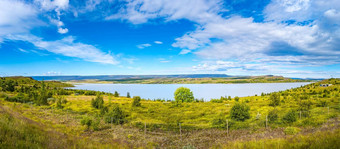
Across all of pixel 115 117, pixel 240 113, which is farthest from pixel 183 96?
pixel 240 113

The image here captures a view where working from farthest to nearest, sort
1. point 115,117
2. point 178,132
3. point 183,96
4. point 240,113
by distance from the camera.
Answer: point 183,96, point 115,117, point 240,113, point 178,132

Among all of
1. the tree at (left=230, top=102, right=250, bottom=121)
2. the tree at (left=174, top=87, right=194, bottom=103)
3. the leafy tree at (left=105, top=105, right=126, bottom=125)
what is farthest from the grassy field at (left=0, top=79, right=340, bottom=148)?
the tree at (left=174, top=87, right=194, bottom=103)

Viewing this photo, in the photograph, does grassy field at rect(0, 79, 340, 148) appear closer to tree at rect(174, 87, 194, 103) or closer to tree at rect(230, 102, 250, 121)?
tree at rect(230, 102, 250, 121)

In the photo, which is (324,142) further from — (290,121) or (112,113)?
(112,113)

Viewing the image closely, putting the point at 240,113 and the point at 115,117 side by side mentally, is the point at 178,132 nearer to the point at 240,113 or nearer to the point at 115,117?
the point at 240,113

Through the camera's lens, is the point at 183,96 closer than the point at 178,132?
No

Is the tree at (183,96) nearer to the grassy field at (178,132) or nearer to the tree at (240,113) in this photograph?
the grassy field at (178,132)

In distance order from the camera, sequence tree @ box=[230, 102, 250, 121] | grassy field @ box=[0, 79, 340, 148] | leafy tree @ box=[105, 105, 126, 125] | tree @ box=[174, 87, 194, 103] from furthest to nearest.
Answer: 1. tree @ box=[174, 87, 194, 103]
2. leafy tree @ box=[105, 105, 126, 125]
3. tree @ box=[230, 102, 250, 121]
4. grassy field @ box=[0, 79, 340, 148]

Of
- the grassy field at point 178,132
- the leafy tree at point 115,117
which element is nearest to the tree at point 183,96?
the grassy field at point 178,132

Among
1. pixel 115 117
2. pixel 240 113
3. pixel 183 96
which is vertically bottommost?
pixel 183 96

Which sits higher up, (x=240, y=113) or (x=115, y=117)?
(x=240, y=113)

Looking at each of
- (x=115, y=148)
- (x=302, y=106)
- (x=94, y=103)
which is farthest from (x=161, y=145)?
(x=94, y=103)

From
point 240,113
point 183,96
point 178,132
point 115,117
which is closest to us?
point 178,132

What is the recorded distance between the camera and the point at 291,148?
320 inches
